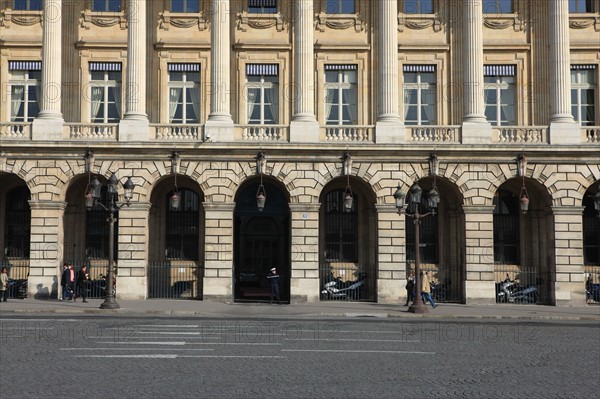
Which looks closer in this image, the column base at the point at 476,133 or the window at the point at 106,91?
the column base at the point at 476,133

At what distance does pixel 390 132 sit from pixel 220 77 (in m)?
8.47

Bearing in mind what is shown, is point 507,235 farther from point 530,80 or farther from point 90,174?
point 90,174

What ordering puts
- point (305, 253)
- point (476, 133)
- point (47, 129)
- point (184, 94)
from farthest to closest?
point (184, 94) → point (476, 133) → point (47, 129) → point (305, 253)

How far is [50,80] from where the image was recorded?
119 feet

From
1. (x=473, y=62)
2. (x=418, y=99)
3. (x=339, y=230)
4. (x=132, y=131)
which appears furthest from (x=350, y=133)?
(x=132, y=131)

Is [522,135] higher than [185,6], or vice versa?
[185,6]

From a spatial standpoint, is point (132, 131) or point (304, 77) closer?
point (132, 131)

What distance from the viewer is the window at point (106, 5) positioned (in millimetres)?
38812

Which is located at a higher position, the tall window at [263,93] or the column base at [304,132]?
the tall window at [263,93]

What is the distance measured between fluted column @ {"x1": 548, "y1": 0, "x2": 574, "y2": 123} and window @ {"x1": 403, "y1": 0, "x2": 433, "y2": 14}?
6.11 metres

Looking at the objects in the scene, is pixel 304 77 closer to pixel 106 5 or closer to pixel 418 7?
pixel 418 7

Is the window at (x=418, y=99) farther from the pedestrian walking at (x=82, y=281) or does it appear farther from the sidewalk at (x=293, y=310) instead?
the pedestrian walking at (x=82, y=281)

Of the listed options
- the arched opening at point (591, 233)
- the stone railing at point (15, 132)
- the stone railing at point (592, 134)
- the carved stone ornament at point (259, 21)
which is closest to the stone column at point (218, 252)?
the stone railing at point (15, 132)

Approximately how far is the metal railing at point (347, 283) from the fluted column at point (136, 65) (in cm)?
1165
